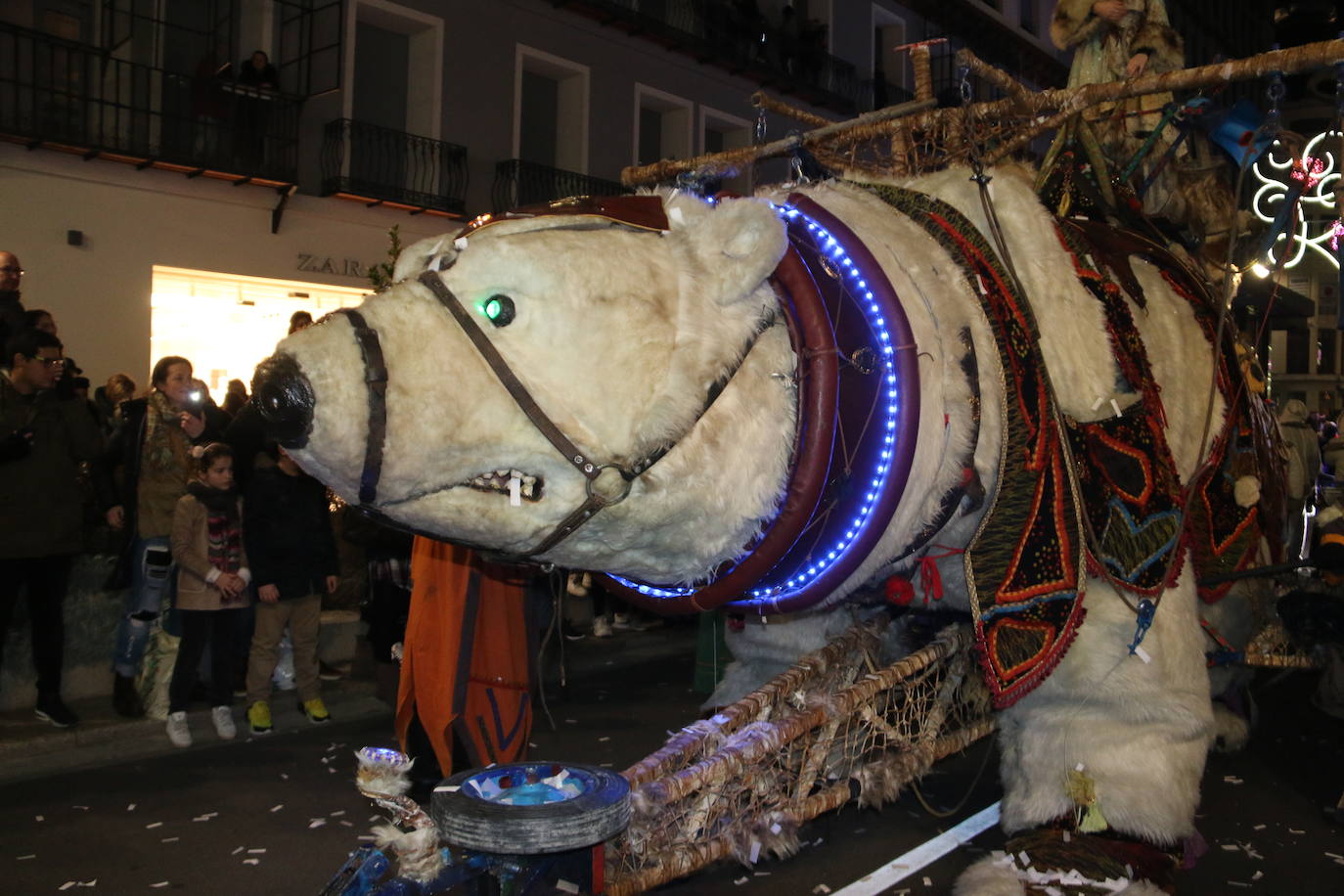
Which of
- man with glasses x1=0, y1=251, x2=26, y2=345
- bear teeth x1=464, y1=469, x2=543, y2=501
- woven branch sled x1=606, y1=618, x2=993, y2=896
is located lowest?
woven branch sled x1=606, y1=618, x2=993, y2=896

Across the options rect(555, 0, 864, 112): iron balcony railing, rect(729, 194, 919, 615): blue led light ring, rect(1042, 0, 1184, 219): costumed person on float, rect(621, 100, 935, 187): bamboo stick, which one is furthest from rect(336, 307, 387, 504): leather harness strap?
rect(555, 0, 864, 112): iron balcony railing

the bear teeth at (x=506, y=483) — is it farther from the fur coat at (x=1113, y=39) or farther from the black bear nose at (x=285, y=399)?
the fur coat at (x=1113, y=39)

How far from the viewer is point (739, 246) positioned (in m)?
2.04

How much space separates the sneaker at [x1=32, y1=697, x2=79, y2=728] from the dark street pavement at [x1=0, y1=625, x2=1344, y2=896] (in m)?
0.08

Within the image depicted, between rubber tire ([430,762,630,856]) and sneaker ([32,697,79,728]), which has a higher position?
rubber tire ([430,762,630,856])

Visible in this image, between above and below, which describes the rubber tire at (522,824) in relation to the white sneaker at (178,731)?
A: above

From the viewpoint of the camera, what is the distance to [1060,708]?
2.70 m

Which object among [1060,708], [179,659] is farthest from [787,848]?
[179,659]

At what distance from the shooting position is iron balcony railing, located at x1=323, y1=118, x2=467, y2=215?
11.9 meters

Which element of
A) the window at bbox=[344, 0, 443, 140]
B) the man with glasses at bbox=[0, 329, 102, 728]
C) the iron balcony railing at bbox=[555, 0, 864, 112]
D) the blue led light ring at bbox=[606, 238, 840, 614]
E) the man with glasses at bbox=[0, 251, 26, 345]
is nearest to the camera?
the blue led light ring at bbox=[606, 238, 840, 614]

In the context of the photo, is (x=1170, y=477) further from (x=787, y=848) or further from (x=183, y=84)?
(x=183, y=84)

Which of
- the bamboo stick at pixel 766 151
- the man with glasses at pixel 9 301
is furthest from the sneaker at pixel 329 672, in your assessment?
the bamboo stick at pixel 766 151

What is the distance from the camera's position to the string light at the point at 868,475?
223 centimetres

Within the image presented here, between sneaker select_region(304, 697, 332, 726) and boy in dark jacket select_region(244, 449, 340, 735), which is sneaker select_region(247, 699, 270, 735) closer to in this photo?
boy in dark jacket select_region(244, 449, 340, 735)
